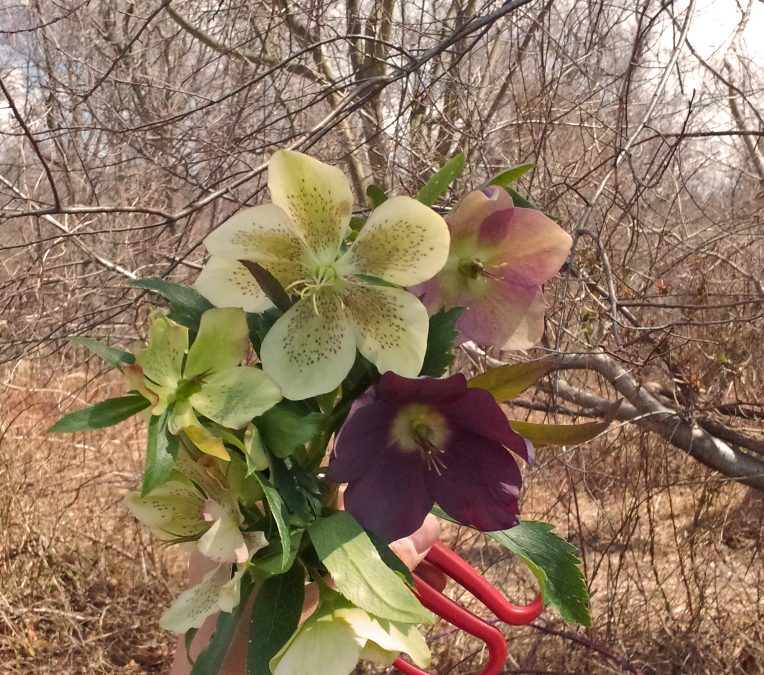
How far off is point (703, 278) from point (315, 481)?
194 cm

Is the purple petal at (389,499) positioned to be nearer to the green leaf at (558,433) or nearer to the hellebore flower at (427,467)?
the hellebore flower at (427,467)

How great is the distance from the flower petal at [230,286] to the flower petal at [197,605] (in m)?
0.20

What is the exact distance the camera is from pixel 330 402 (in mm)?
571

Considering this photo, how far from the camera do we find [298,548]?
0.56 meters

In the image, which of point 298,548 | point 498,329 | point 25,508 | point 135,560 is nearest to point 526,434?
point 498,329

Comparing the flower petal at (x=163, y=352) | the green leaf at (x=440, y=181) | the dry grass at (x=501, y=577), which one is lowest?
the dry grass at (x=501, y=577)

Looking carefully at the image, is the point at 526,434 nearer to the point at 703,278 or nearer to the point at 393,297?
the point at 393,297

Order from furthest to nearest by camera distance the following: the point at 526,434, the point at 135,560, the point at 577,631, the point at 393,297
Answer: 1. the point at 135,560
2. the point at 577,631
3. the point at 526,434
4. the point at 393,297

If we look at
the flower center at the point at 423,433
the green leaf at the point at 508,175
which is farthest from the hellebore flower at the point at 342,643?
the green leaf at the point at 508,175

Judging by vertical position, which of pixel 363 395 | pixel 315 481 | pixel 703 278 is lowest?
pixel 703 278

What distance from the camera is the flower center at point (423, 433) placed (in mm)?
542

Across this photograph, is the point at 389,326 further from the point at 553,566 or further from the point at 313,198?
the point at 553,566

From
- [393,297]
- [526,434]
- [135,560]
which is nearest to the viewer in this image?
[393,297]

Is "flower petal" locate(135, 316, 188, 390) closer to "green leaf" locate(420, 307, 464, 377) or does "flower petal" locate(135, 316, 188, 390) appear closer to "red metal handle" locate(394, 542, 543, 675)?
"green leaf" locate(420, 307, 464, 377)
